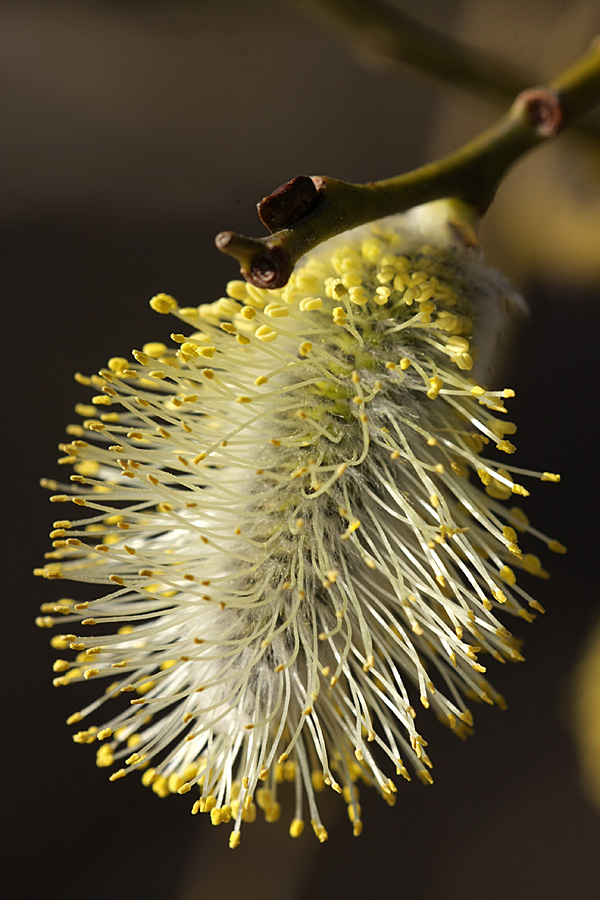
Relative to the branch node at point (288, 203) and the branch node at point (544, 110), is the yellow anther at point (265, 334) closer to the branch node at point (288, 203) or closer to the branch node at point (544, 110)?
the branch node at point (288, 203)

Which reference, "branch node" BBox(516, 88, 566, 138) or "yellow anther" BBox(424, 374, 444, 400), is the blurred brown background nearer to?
"branch node" BBox(516, 88, 566, 138)

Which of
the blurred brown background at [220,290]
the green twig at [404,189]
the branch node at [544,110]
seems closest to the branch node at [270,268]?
the green twig at [404,189]

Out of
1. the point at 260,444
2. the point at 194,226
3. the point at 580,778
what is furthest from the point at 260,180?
the point at 580,778

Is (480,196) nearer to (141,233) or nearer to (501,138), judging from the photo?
(501,138)

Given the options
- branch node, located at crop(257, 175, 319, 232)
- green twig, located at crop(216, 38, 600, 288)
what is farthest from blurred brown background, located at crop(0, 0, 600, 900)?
branch node, located at crop(257, 175, 319, 232)

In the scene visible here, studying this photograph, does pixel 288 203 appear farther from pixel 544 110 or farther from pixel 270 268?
pixel 544 110
